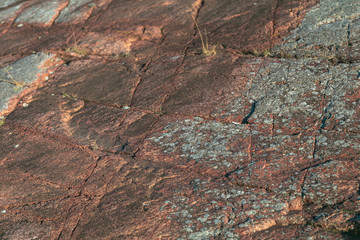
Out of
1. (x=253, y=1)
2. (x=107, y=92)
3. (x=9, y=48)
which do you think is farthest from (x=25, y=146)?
(x=253, y=1)

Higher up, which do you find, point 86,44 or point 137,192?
point 86,44

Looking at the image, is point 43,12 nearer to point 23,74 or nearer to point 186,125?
point 23,74

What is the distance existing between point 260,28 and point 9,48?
3630mm

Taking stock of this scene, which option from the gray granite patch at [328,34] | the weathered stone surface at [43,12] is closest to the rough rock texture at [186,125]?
the gray granite patch at [328,34]

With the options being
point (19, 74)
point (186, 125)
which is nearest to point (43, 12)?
point (19, 74)

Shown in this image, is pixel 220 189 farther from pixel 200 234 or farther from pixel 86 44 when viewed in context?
pixel 86 44

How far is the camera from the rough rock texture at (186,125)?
298 centimetres

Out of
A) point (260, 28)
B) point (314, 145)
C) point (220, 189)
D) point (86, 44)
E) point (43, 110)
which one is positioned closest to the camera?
point (220, 189)

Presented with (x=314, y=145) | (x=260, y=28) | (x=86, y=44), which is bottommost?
(x=314, y=145)

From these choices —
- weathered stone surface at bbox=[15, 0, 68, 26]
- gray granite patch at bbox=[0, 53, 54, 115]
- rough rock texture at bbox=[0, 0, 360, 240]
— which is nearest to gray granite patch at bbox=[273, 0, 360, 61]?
rough rock texture at bbox=[0, 0, 360, 240]

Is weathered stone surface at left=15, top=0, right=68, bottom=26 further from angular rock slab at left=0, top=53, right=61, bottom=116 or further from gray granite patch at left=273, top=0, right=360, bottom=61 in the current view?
gray granite patch at left=273, top=0, right=360, bottom=61

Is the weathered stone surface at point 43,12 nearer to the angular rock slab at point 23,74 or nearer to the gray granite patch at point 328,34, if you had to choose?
the angular rock slab at point 23,74

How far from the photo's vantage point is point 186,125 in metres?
3.88

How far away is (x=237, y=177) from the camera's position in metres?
3.21
